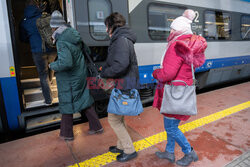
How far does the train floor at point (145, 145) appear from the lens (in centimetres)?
221

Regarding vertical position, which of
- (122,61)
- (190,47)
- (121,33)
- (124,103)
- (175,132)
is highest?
(121,33)

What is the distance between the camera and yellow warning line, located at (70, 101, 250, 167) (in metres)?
2.21

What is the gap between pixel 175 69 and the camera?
1.74m

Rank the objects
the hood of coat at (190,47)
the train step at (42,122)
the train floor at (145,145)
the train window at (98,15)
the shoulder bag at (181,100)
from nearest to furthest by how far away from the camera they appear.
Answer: the hood of coat at (190,47) < the shoulder bag at (181,100) < the train floor at (145,145) < the train step at (42,122) < the train window at (98,15)

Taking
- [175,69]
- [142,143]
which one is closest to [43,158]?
[142,143]

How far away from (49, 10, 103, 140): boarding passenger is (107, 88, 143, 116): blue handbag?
2.66ft

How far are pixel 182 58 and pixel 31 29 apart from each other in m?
3.12

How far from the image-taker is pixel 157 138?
272cm

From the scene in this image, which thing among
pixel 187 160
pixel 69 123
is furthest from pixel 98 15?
pixel 187 160

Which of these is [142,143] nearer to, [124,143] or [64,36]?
[124,143]

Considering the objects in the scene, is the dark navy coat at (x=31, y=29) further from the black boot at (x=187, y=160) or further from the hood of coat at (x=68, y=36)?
the black boot at (x=187, y=160)

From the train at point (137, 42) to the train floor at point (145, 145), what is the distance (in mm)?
479

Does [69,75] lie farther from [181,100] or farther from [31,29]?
[31,29]

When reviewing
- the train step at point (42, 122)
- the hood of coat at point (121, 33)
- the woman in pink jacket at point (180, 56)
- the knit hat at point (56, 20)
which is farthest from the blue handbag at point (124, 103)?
the train step at point (42, 122)
